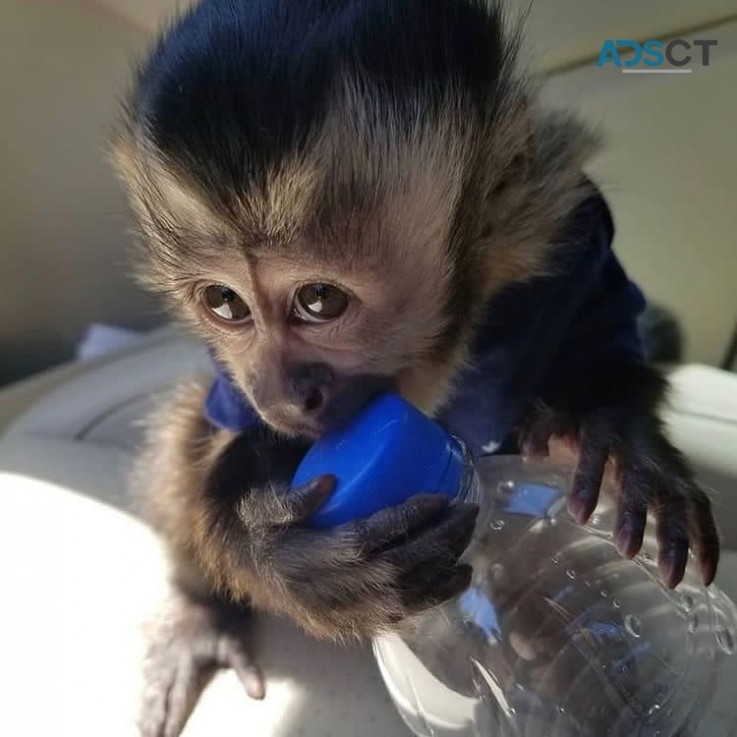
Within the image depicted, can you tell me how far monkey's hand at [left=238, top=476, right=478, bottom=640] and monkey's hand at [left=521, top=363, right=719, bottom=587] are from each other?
174 millimetres

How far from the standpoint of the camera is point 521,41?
101 cm

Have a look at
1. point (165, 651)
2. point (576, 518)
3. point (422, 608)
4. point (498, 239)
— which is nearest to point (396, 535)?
point (422, 608)

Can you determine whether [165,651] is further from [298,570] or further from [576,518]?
[576,518]

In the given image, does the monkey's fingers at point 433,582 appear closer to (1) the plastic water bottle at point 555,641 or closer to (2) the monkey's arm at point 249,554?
(2) the monkey's arm at point 249,554

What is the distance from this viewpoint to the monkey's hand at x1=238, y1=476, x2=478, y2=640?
847 millimetres

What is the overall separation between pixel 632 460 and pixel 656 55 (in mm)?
676

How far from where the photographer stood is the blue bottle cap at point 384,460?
82cm

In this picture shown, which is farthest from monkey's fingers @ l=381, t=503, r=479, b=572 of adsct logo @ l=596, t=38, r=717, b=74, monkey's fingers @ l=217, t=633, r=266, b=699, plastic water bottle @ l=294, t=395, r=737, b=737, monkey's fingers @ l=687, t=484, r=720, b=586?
adsct logo @ l=596, t=38, r=717, b=74

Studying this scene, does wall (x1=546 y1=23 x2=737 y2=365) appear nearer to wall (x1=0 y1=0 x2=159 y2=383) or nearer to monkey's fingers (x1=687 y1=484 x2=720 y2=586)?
monkey's fingers (x1=687 y1=484 x2=720 y2=586)

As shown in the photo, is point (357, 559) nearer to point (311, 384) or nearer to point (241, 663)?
point (311, 384)

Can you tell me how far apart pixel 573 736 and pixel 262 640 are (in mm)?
374

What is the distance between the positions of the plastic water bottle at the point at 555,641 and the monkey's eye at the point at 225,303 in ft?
0.87

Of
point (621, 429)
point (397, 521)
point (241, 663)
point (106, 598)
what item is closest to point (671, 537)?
point (621, 429)

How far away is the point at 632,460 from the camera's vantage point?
1.01m
